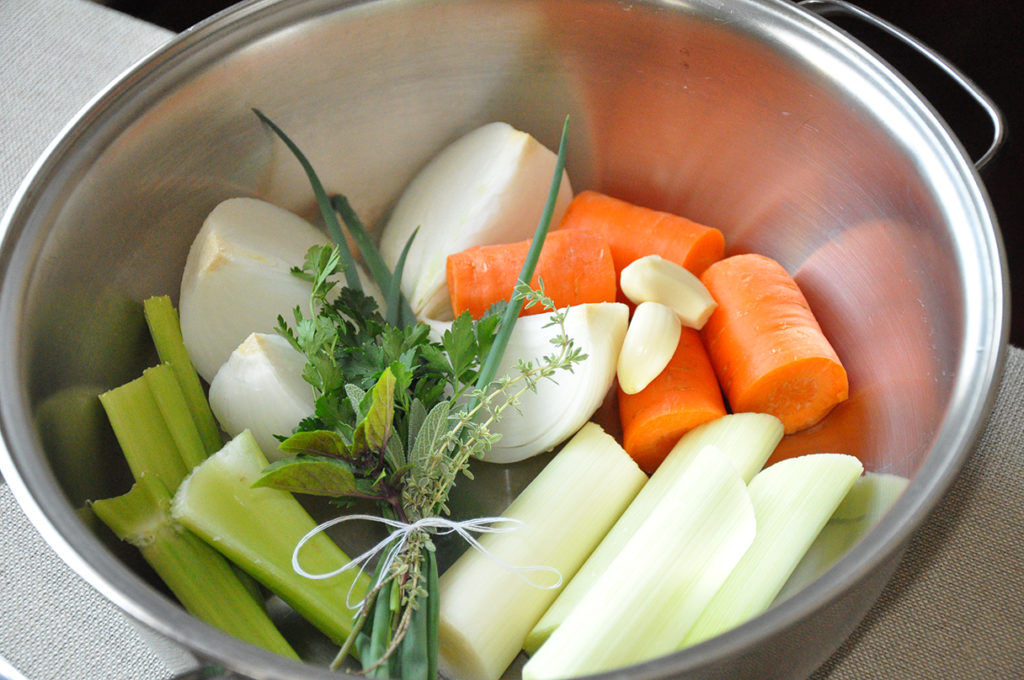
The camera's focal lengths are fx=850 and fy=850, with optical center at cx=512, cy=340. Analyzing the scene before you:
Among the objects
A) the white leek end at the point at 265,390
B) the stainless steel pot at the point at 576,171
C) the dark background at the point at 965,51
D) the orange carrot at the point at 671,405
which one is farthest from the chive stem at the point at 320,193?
the dark background at the point at 965,51

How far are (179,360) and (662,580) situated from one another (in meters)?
0.54

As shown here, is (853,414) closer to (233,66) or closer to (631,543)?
(631,543)

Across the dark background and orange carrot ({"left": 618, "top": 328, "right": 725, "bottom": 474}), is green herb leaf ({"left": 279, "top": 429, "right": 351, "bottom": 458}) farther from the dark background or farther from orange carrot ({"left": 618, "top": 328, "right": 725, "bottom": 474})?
the dark background

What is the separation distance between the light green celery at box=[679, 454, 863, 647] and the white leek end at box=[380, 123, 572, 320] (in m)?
0.42

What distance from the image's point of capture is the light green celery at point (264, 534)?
0.76 m

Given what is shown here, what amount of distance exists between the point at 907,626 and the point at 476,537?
0.43 m

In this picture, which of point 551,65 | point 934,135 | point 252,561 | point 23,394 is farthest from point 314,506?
point 934,135

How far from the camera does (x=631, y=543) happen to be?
0.77 meters

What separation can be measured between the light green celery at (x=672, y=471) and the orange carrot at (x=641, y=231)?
0.73 ft

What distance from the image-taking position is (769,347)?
0.92m

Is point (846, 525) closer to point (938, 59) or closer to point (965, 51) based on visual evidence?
point (938, 59)

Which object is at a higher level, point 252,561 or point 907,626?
point 252,561

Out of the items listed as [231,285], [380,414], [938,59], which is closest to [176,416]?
[231,285]

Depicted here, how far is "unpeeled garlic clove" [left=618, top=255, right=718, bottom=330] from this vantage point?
0.93 meters
